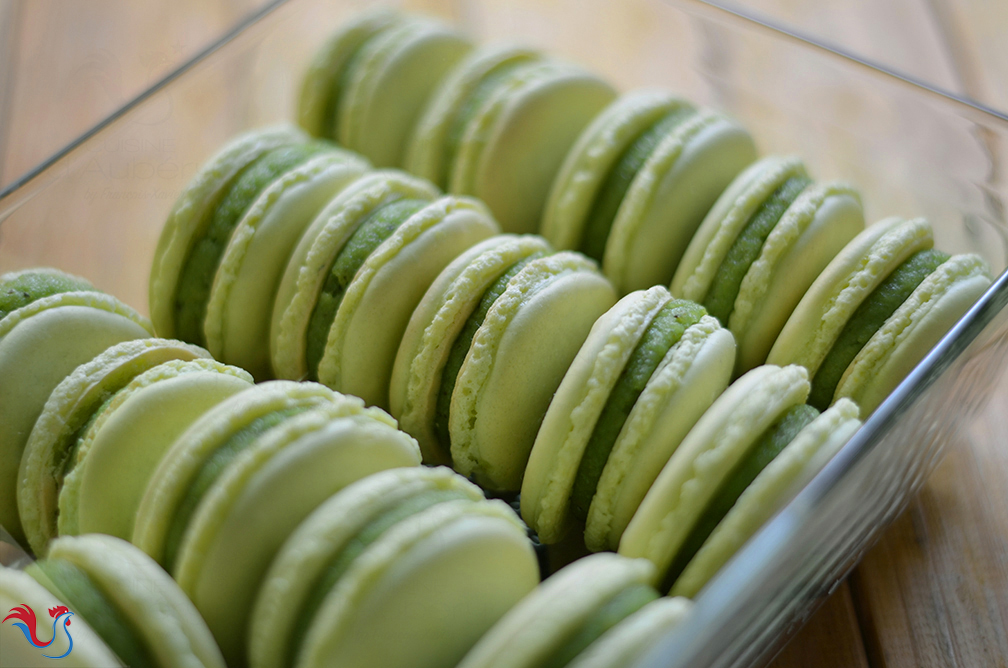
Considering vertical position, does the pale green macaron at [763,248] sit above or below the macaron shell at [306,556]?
above

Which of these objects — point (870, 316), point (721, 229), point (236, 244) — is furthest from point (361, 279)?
point (870, 316)

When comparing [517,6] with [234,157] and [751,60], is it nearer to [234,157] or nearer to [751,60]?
[751,60]

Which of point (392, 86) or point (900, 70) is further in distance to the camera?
point (900, 70)

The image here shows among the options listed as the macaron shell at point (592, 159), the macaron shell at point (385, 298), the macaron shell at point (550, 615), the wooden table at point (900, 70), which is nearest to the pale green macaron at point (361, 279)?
the macaron shell at point (385, 298)

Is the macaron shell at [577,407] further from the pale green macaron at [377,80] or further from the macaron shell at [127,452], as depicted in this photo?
the pale green macaron at [377,80]

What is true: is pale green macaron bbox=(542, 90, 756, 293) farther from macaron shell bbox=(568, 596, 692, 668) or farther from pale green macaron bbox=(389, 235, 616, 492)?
macaron shell bbox=(568, 596, 692, 668)

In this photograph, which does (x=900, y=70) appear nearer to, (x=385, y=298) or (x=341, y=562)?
(x=385, y=298)
